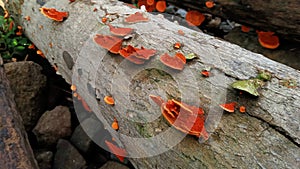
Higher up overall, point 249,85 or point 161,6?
point 249,85

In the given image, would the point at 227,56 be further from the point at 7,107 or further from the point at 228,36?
the point at 228,36

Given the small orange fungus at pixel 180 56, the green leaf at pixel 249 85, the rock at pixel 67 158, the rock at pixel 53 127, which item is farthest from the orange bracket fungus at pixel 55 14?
the green leaf at pixel 249 85

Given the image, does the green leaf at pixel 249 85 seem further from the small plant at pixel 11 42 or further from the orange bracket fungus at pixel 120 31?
the small plant at pixel 11 42

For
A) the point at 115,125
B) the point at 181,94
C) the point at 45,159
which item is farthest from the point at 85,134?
the point at 181,94

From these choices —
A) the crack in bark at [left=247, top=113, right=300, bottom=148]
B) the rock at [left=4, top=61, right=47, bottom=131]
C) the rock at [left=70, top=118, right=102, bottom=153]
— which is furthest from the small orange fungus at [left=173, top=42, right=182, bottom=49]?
the rock at [left=4, top=61, right=47, bottom=131]

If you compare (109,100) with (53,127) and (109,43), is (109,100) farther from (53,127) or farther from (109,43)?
(53,127)

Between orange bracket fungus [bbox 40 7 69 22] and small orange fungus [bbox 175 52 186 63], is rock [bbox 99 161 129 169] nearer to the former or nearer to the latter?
small orange fungus [bbox 175 52 186 63]
